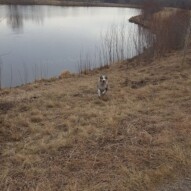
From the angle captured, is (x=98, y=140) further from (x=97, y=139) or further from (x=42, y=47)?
(x=42, y=47)

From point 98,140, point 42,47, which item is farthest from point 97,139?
point 42,47

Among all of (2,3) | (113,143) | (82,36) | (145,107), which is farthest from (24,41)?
(2,3)

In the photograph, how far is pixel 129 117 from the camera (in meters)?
7.10

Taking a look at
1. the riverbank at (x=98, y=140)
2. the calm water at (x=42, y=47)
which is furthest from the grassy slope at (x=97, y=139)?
the calm water at (x=42, y=47)

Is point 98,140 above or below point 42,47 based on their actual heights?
above

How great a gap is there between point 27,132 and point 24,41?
18.1 m

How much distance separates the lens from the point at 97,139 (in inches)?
235

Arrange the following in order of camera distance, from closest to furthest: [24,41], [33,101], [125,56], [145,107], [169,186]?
[169,186] < [145,107] < [33,101] < [125,56] < [24,41]

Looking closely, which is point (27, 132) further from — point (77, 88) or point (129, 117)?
point (77, 88)

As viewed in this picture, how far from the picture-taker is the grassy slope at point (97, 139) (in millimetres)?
4611

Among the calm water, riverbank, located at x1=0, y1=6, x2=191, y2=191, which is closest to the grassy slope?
riverbank, located at x1=0, y1=6, x2=191, y2=191

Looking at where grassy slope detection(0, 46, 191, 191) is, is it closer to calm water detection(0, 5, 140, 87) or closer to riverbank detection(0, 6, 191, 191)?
riverbank detection(0, 6, 191, 191)

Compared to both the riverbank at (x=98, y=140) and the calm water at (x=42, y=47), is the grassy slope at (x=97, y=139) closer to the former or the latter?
the riverbank at (x=98, y=140)

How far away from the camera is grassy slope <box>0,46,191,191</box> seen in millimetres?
4611
